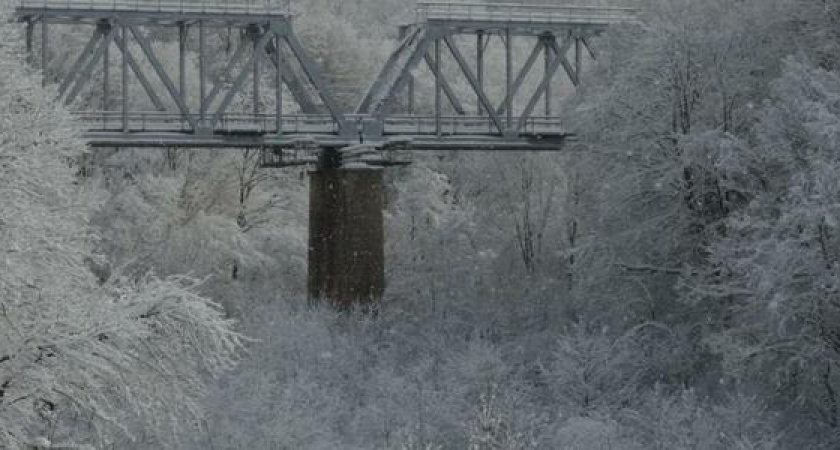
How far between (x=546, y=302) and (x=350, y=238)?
6.61 m

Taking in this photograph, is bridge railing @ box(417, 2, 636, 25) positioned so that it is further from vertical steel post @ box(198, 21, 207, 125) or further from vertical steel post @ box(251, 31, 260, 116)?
vertical steel post @ box(198, 21, 207, 125)

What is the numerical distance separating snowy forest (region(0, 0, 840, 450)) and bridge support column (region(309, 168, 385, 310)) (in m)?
1.06

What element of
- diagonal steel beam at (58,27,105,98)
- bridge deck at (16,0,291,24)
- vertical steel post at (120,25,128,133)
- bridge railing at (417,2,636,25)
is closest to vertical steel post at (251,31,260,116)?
bridge deck at (16,0,291,24)

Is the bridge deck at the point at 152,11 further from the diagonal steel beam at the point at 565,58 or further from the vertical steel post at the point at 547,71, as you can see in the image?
the diagonal steel beam at the point at 565,58

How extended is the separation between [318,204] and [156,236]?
7.15 metres

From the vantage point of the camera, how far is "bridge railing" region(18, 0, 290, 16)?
1396 inches

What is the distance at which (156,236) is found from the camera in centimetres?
4350

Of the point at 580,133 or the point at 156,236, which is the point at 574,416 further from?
the point at 156,236

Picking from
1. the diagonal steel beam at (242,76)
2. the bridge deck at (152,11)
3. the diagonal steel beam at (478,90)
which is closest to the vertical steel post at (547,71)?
the diagonal steel beam at (478,90)

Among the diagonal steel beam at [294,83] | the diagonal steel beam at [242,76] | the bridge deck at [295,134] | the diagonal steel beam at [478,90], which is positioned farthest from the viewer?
the diagonal steel beam at [294,83]

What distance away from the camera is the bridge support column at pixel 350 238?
38.5m

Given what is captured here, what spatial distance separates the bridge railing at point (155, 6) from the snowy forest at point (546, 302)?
176 cm

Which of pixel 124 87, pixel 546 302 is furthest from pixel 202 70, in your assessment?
pixel 546 302

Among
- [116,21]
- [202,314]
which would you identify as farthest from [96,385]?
[116,21]
